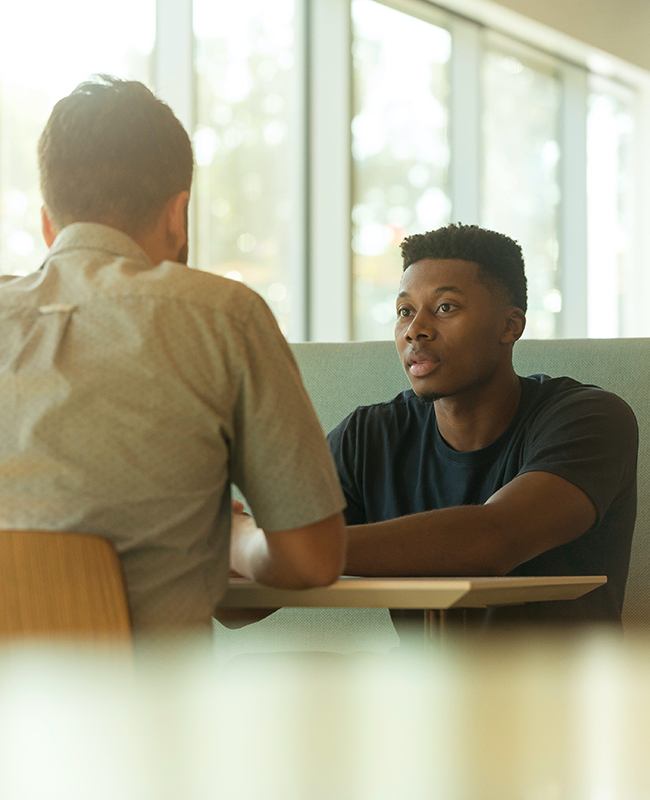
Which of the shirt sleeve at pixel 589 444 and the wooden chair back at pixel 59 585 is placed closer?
the wooden chair back at pixel 59 585

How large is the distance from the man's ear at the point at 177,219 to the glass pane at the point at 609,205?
5.28 metres

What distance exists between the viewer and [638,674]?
0.16m

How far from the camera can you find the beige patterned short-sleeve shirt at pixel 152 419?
32.0 inches

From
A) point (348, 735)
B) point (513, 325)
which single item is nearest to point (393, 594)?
point (348, 735)

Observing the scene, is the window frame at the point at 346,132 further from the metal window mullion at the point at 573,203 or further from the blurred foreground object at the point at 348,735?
the blurred foreground object at the point at 348,735

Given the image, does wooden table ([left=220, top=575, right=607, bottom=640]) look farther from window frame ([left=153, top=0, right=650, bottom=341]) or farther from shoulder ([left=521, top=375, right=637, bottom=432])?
window frame ([left=153, top=0, right=650, bottom=341])

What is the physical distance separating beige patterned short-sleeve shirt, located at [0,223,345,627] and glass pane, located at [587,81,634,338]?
5.38 meters

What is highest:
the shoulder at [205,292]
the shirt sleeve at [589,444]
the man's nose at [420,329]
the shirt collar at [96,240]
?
the shirt collar at [96,240]

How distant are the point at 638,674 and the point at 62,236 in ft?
2.74

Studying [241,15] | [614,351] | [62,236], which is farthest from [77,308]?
[241,15]

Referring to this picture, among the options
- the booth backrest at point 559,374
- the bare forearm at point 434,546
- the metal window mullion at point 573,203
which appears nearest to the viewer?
the bare forearm at point 434,546

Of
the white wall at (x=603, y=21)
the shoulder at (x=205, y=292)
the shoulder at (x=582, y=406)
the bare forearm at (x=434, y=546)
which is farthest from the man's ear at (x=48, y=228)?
the white wall at (x=603, y=21)

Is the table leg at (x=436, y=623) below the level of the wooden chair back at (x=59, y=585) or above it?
below

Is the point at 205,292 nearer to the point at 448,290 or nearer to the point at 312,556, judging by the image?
the point at 312,556
